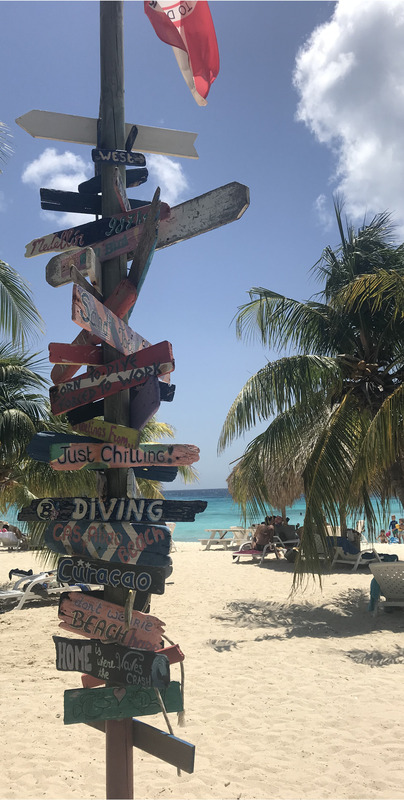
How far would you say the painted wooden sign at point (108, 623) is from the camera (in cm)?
246

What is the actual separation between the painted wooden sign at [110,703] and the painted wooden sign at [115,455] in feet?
3.23

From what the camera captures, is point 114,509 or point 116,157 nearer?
point 114,509

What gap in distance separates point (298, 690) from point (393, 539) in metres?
19.3

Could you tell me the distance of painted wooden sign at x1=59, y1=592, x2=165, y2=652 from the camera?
2.46 meters

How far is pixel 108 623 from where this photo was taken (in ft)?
8.19

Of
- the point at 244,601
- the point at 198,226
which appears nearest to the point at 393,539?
the point at 244,601

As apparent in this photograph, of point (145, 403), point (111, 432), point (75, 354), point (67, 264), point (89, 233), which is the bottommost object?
point (111, 432)

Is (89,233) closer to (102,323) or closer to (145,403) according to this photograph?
(102,323)

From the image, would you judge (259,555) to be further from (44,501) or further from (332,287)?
(44,501)

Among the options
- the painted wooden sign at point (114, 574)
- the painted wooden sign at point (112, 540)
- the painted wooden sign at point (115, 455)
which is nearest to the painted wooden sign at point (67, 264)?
the painted wooden sign at point (115, 455)

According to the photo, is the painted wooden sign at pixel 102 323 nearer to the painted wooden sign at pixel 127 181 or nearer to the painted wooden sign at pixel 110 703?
the painted wooden sign at pixel 127 181

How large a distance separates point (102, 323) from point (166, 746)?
73.8 inches

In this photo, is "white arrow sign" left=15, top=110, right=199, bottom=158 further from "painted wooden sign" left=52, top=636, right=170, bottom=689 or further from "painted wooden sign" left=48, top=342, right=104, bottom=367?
"painted wooden sign" left=52, top=636, right=170, bottom=689

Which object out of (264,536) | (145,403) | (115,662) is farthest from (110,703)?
(264,536)
